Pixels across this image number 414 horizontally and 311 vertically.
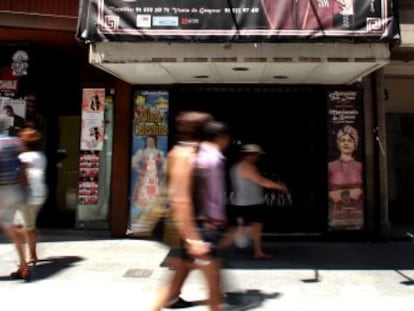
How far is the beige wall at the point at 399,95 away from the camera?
528 inches

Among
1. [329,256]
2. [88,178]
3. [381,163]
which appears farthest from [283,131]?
[88,178]

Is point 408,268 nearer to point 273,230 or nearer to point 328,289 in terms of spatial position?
point 328,289

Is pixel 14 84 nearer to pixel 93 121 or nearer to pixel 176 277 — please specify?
pixel 93 121

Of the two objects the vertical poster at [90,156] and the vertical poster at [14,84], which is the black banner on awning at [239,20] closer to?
the vertical poster at [90,156]

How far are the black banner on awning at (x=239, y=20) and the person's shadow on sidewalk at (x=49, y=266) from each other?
3.36 meters

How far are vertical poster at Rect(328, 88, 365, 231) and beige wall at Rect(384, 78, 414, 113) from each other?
3149 millimetres

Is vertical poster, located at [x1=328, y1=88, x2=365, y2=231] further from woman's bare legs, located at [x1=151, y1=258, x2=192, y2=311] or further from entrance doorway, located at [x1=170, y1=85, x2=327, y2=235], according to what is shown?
woman's bare legs, located at [x1=151, y1=258, x2=192, y2=311]

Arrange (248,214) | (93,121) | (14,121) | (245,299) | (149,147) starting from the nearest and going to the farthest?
(245,299) → (248,214) → (149,147) → (14,121) → (93,121)

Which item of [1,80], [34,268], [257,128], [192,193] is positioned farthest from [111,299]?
[1,80]

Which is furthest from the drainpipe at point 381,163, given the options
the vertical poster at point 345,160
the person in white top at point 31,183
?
the person in white top at point 31,183

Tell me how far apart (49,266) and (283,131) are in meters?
5.13

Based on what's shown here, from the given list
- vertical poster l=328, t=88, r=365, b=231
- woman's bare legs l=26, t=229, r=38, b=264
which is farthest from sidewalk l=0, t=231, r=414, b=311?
vertical poster l=328, t=88, r=365, b=231

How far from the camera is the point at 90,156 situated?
11.1m

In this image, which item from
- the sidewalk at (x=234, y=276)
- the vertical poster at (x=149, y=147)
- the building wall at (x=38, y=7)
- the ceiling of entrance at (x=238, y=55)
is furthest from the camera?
the vertical poster at (x=149, y=147)
